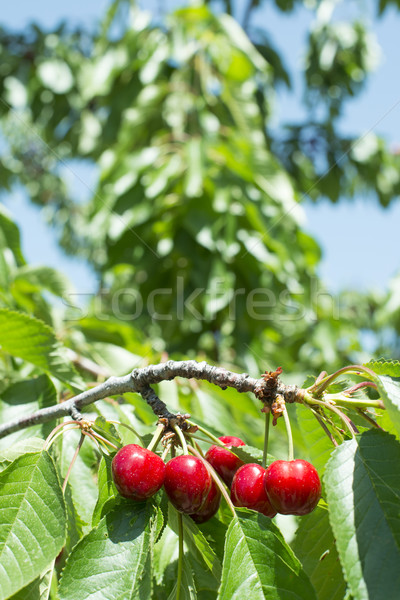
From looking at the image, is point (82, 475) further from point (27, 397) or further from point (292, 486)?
point (292, 486)

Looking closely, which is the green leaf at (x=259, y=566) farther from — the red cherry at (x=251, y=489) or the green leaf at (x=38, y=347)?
the green leaf at (x=38, y=347)

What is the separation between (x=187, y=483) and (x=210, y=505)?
81 millimetres

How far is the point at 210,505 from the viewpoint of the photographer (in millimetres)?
604

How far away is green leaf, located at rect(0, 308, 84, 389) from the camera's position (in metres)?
0.80

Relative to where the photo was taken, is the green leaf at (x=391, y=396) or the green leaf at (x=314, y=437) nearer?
the green leaf at (x=391, y=396)

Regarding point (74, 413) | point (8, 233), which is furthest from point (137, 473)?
point (8, 233)

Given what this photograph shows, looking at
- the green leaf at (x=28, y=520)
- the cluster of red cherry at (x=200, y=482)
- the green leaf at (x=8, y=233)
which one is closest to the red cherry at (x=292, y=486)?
the cluster of red cherry at (x=200, y=482)

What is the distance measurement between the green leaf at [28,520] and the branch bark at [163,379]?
0.09 metres

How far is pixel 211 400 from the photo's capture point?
119 centimetres

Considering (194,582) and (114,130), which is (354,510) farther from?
(114,130)

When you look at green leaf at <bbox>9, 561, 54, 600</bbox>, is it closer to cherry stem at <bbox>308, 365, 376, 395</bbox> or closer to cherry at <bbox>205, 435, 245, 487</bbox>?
cherry at <bbox>205, 435, 245, 487</bbox>

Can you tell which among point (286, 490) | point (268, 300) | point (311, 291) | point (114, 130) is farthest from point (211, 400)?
point (114, 130)

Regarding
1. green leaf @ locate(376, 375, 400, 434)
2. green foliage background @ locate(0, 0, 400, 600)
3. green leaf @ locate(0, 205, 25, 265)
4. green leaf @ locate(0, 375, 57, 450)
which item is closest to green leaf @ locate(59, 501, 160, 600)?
green foliage background @ locate(0, 0, 400, 600)

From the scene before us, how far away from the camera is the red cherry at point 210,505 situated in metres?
0.60
